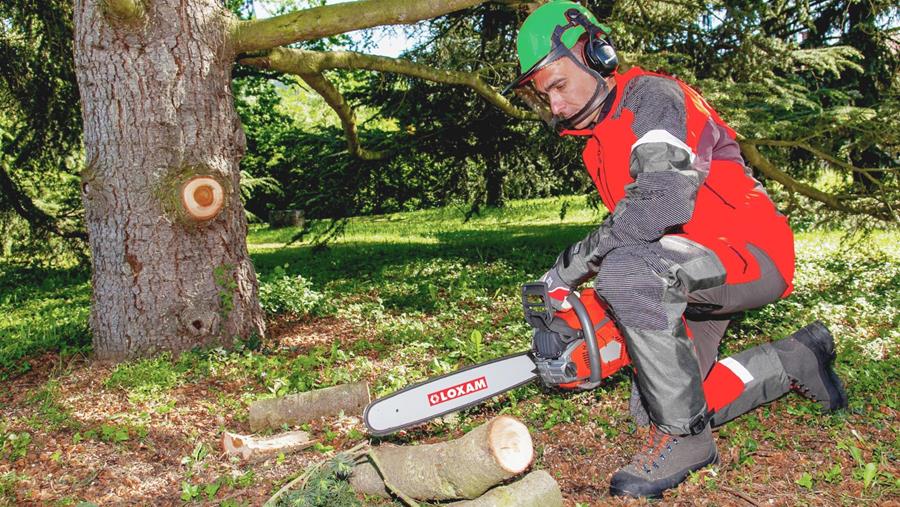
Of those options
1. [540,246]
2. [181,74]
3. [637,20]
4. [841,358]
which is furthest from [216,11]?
[540,246]

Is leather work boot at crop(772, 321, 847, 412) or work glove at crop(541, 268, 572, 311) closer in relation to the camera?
work glove at crop(541, 268, 572, 311)

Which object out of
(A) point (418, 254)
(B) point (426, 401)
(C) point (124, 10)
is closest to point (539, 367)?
(B) point (426, 401)

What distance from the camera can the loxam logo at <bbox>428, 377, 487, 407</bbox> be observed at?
2.74 m

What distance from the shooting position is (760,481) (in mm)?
2676

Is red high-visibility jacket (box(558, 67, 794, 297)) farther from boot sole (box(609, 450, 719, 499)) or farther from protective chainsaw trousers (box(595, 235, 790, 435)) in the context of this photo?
boot sole (box(609, 450, 719, 499))

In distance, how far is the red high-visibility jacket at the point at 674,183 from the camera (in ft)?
8.15

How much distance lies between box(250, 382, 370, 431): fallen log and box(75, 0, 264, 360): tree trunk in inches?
48.2

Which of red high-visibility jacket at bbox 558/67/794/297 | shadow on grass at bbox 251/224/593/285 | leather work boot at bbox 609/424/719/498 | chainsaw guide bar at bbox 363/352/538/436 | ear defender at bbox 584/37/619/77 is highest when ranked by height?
ear defender at bbox 584/37/619/77

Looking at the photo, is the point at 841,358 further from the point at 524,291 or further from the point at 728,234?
the point at 524,291

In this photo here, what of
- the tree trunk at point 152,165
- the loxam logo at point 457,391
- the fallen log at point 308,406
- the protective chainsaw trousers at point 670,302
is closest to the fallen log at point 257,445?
the fallen log at point 308,406

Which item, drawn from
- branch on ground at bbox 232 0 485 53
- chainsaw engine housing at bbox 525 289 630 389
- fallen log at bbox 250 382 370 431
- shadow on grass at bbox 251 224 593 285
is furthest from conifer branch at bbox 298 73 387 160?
chainsaw engine housing at bbox 525 289 630 389

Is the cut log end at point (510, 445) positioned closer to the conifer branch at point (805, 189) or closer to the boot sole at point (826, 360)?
the boot sole at point (826, 360)

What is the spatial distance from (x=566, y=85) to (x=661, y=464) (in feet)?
5.32

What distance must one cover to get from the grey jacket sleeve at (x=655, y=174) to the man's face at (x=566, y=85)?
20 centimetres
